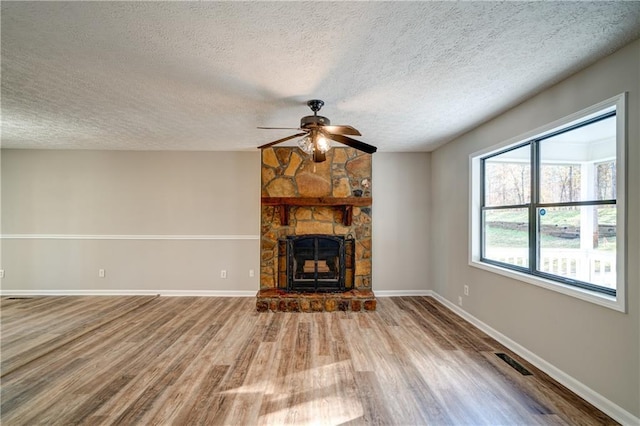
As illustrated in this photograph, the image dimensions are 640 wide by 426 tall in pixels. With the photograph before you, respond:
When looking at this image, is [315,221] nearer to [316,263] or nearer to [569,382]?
[316,263]

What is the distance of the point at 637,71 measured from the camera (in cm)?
169

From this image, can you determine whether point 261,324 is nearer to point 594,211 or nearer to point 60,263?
point 594,211

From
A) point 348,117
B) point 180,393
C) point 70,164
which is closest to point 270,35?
point 348,117

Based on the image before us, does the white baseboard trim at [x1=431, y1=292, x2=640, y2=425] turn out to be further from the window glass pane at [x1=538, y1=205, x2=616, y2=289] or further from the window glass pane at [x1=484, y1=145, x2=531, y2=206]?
the window glass pane at [x1=484, y1=145, x2=531, y2=206]

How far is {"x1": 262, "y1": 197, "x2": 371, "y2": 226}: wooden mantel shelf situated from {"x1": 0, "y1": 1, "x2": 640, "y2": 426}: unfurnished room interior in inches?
1.4

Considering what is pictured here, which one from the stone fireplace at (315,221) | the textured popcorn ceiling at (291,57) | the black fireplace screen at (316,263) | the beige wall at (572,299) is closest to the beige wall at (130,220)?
the stone fireplace at (315,221)

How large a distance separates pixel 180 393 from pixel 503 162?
388 centimetres

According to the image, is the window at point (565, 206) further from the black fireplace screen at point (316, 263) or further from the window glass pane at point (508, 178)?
the black fireplace screen at point (316, 263)

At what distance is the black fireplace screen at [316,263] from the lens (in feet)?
13.9

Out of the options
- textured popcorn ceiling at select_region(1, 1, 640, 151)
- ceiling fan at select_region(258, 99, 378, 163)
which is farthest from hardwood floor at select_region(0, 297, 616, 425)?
textured popcorn ceiling at select_region(1, 1, 640, 151)

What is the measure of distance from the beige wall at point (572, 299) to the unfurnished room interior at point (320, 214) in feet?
0.06

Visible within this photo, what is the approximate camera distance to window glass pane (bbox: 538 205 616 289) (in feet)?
6.39

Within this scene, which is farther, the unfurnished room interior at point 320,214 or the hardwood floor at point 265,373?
→ the hardwood floor at point 265,373

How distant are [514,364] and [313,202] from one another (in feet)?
9.83
